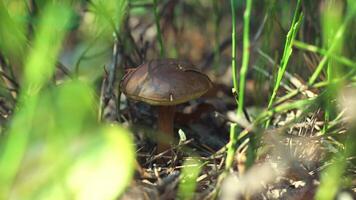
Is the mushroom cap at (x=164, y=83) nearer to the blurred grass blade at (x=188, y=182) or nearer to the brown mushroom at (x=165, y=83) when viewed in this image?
the brown mushroom at (x=165, y=83)

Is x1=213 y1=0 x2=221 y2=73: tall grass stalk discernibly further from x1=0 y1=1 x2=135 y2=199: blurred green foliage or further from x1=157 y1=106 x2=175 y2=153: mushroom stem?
x1=0 y1=1 x2=135 y2=199: blurred green foliage

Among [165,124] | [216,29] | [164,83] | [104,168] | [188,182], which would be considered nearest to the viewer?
[104,168]

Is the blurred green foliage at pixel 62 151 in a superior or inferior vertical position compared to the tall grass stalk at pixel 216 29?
superior

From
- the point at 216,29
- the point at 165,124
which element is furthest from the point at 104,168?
the point at 216,29

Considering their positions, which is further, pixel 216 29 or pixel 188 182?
pixel 216 29

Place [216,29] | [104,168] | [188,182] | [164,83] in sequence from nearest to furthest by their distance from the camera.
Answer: [104,168], [188,182], [164,83], [216,29]

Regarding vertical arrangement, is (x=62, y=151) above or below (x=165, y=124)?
above

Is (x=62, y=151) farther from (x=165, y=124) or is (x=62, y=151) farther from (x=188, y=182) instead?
(x=165, y=124)

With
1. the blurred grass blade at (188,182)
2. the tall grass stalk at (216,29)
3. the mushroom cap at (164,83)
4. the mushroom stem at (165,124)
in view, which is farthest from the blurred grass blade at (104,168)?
the tall grass stalk at (216,29)
